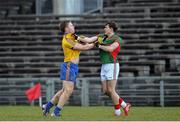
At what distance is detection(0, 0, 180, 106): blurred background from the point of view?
80.7 ft

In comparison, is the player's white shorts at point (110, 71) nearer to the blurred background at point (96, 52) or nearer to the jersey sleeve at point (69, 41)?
the jersey sleeve at point (69, 41)

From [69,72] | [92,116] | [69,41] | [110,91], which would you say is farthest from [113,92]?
[69,41]

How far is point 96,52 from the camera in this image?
28391 mm

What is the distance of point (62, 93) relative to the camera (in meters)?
16.7

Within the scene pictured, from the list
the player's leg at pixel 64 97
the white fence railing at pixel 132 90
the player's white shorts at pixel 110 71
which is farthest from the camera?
the white fence railing at pixel 132 90

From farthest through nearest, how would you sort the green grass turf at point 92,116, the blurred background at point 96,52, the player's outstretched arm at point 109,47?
1. the blurred background at point 96,52
2. the player's outstretched arm at point 109,47
3. the green grass turf at point 92,116

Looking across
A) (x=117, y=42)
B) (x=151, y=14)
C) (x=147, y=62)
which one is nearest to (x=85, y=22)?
(x=151, y=14)

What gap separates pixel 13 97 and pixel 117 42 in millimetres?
8917

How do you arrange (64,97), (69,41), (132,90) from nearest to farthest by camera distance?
(64,97), (69,41), (132,90)

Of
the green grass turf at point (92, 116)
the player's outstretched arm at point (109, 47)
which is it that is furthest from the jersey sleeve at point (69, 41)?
the green grass turf at point (92, 116)

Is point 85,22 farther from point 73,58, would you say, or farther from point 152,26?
point 73,58

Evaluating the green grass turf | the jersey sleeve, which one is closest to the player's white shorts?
the green grass turf

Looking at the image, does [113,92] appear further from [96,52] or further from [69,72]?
[96,52]

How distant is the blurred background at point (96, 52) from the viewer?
2459 cm
